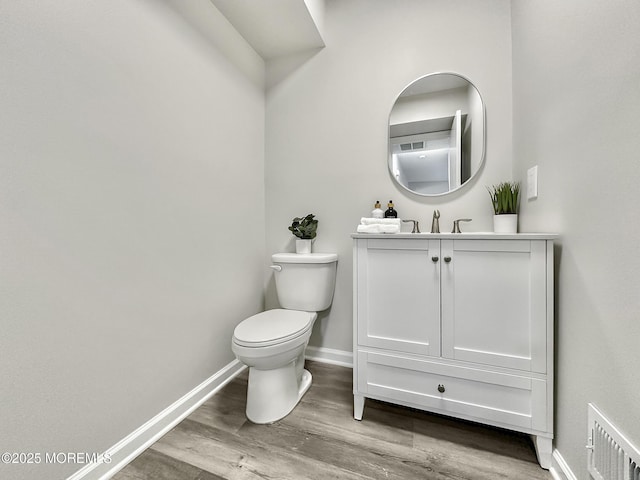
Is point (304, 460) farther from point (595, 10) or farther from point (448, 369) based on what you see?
point (595, 10)

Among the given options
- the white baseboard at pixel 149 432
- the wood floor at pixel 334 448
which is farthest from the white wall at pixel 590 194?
the white baseboard at pixel 149 432

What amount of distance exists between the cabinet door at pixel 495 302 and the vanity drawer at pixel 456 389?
68 mm

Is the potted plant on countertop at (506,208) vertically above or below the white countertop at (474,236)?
above

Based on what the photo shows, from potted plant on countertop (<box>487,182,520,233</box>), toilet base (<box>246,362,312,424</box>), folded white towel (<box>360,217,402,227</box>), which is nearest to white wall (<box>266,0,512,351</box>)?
potted plant on countertop (<box>487,182,520,233</box>)

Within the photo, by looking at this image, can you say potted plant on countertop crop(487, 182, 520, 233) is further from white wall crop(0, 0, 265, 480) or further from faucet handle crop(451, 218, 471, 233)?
white wall crop(0, 0, 265, 480)

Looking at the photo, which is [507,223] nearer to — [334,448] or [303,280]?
[303,280]

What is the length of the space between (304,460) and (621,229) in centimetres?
129

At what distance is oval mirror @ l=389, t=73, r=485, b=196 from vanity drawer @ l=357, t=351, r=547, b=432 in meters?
0.97

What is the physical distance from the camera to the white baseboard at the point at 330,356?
1.76m

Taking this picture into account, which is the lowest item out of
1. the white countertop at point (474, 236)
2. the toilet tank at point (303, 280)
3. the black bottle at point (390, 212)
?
the toilet tank at point (303, 280)

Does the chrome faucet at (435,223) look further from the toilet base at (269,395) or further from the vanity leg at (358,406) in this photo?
the toilet base at (269,395)

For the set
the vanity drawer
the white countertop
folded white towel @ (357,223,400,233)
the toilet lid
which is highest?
folded white towel @ (357,223,400,233)

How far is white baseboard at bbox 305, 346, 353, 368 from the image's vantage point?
1761mm

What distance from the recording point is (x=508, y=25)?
141 cm
